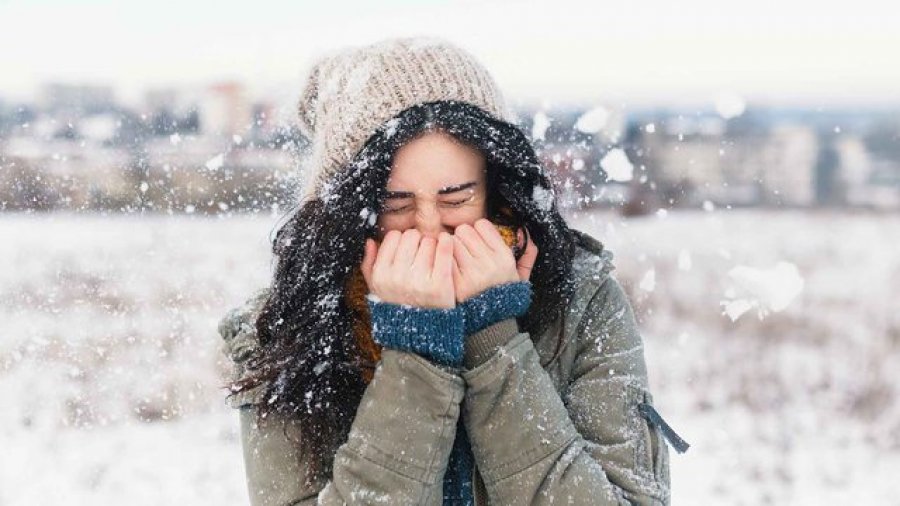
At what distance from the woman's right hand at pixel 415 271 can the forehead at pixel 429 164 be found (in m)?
0.11

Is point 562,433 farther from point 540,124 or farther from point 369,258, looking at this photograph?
point 540,124

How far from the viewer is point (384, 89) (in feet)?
5.73

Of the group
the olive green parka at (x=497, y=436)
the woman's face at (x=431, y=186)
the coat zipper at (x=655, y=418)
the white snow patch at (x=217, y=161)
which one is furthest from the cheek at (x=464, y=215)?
the white snow patch at (x=217, y=161)

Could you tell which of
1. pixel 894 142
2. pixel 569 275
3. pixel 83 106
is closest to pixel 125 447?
pixel 83 106

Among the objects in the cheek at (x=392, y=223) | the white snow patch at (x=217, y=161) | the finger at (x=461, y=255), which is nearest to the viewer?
the finger at (x=461, y=255)

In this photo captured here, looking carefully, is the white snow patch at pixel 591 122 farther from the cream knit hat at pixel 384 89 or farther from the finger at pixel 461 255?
the finger at pixel 461 255

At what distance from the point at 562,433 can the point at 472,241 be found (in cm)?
37

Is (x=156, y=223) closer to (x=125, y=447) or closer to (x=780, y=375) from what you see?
(x=125, y=447)

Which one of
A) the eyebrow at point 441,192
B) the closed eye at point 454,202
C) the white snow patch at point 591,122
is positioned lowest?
the white snow patch at point 591,122

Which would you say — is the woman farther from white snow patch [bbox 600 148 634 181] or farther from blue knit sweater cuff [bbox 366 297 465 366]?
white snow patch [bbox 600 148 634 181]

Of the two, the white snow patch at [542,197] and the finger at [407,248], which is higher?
the finger at [407,248]

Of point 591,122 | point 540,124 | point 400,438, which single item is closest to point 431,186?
point 400,438

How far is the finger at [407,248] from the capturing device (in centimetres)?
159

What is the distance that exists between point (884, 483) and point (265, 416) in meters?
5.39
